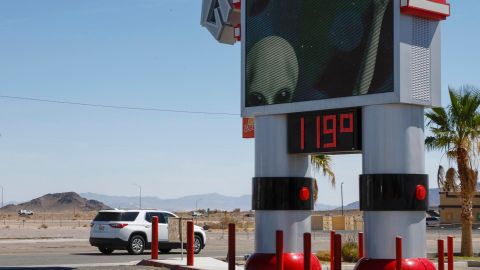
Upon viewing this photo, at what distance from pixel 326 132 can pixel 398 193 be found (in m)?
1.83

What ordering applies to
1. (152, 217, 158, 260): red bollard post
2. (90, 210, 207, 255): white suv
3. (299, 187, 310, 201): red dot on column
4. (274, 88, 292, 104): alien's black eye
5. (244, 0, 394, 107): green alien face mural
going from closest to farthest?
(244, 0, 394, 107): green alien face mural
(274, 88, 292, 104): alien's black eye
(299, 187, 310, 201): red dot on column
(152, 217, 158, 260): red bollard post
(90, 210, 207, 255): white suv

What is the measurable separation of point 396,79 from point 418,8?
1.24 metres

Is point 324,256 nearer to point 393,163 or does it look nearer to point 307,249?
point 307,249

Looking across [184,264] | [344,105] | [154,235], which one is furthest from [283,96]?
[154,235]

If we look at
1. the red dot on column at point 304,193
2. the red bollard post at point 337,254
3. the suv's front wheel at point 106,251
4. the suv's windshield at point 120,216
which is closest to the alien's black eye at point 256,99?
the red dot on column at point 304,193

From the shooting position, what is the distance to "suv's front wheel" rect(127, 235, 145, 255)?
2981 cm

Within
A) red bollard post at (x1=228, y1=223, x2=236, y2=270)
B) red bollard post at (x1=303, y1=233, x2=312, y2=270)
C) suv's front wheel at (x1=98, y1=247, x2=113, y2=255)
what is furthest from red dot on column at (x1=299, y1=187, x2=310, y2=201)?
suv's front wheel at (x1=98, y1=247, x2=113, y2=255)

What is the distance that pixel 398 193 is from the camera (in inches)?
571

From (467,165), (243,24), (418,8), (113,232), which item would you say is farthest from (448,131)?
(418,8)

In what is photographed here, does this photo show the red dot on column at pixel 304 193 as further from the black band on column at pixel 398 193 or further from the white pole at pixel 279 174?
the black band on column at pixel 398 193

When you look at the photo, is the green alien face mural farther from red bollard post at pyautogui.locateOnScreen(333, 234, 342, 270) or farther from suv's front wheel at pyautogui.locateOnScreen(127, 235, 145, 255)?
suv's front wheel at pyautogui.locateOnScreen(127, 235, 145, 255)

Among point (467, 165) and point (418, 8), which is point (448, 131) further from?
point (418, 8)

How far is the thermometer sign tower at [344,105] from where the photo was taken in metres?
14.6

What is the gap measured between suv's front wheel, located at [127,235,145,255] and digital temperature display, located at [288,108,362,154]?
14.5 metres
